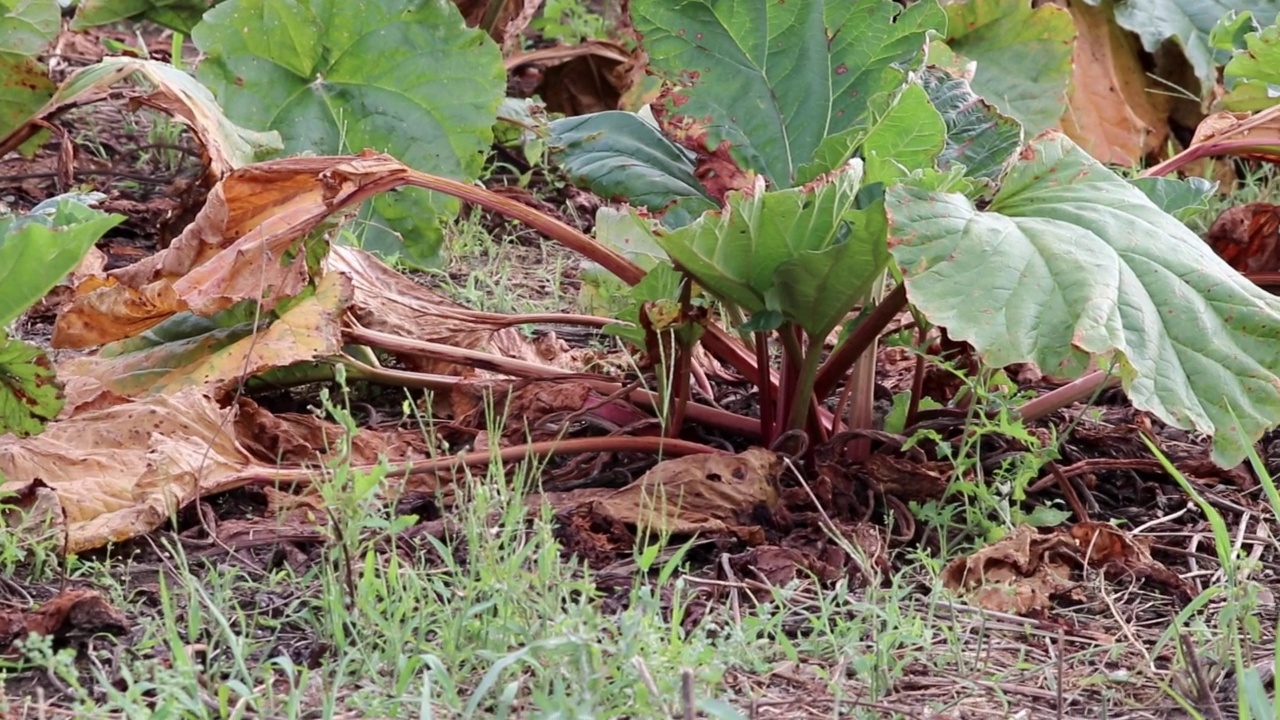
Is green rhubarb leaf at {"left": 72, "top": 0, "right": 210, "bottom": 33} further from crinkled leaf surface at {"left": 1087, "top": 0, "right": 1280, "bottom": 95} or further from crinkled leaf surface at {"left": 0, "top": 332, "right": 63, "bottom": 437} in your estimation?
crinkled leaf surface at {"left": 1087, "top": 0, "right": 1280, "bottom": 95}

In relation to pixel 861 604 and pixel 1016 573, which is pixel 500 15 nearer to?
pixel 1016 573

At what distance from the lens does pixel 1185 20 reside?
4266mm

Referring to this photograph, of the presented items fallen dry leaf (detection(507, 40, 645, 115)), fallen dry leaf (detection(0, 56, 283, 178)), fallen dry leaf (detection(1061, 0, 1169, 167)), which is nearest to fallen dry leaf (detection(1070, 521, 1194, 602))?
fallen dry leaf (detection(0, 56, 283, 178))

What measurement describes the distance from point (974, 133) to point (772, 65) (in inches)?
14.2

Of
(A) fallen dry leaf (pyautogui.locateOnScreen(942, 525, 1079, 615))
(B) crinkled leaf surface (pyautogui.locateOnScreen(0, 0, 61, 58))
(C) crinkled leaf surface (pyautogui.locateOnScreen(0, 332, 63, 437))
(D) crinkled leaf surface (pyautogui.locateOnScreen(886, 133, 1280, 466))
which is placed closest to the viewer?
(D) crinkled leaf surface (pyautogui.locateOnScreen(886, 133, 1280, 466))

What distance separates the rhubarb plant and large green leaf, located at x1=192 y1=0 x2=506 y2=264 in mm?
671

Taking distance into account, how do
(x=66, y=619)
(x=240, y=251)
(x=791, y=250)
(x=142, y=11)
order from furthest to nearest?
(x=142, y=11)
(x=240, y=251)
(x=791, y=250)
(x=66, y=619)

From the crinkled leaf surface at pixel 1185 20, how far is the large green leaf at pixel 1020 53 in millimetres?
782

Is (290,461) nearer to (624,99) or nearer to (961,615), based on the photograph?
(961,615)

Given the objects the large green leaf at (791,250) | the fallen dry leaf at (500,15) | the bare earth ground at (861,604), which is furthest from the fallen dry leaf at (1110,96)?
the large green leaf at (791,250)

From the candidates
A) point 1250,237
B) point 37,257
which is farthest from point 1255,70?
point 37,257

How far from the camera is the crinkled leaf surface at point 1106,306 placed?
6.28 feet

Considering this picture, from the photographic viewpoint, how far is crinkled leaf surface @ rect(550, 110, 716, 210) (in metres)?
2.46

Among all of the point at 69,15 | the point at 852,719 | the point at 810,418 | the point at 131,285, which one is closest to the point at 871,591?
the point at 852,719
